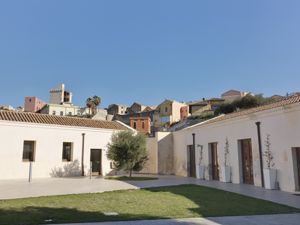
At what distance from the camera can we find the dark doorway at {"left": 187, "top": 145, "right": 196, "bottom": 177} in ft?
67.3

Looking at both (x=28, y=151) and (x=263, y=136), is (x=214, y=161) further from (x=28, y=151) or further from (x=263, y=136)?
(x=28, y=151)

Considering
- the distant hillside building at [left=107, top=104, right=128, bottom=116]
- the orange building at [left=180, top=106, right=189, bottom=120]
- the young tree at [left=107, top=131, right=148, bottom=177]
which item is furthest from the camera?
the distant hillside building at [left=107, top=104, right=128, bottom=116]

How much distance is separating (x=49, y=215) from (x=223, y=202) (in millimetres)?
5313

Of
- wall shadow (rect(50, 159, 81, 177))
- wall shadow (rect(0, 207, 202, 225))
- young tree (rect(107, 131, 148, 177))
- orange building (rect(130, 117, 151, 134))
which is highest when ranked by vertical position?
orange building (rect(130, 117, 151, 134))

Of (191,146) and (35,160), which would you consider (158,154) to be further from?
(35,160)

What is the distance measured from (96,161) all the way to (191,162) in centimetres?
747

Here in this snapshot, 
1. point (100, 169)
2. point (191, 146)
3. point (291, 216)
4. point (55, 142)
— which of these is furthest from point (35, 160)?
point (291, 216)

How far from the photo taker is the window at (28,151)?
19.1 m

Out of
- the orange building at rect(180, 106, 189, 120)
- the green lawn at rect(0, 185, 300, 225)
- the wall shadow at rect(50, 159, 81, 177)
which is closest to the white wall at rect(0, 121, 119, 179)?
the wall shadow at rect(50, 159, 81, 177)

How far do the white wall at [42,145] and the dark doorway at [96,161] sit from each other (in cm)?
32

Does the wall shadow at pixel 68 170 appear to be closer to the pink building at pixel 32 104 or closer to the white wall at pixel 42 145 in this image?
the white wall at pixel 42 145

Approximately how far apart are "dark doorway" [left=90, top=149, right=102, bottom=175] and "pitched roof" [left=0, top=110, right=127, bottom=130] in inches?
80.8

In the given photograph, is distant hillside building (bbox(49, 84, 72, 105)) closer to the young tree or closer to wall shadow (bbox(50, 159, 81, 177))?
wall shadow (bbox(50, 159, 81, 177))

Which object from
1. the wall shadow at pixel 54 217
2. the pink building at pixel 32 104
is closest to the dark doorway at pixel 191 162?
the wall shadow at pixel 54 217
